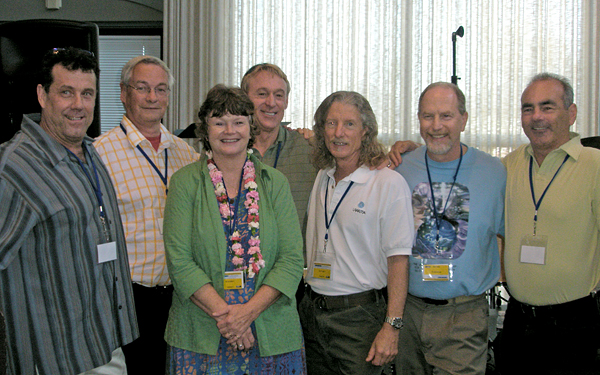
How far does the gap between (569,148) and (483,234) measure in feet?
2.08

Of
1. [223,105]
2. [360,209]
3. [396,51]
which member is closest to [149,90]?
[223,105]

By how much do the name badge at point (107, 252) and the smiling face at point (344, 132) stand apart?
1.06 meters

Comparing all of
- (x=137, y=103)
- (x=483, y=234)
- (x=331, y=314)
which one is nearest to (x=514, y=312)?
(x=483, y=234)

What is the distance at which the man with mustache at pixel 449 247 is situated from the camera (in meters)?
2.23

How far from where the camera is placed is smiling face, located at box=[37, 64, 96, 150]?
1.93 m

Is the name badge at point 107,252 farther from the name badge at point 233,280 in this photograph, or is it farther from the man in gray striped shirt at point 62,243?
the name badge at point 233,280

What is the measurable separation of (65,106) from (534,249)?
7.20 ft

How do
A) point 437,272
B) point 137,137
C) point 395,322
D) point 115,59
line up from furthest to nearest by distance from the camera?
point 115,59 < point 137,137 < point 437,272 < point 395,322

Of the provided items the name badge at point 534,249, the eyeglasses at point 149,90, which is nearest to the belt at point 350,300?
the name badge at point 534,249

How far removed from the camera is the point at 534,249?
2312mm

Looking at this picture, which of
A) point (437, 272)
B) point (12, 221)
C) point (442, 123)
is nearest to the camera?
point (12, 221)

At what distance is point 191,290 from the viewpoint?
72.6 inches

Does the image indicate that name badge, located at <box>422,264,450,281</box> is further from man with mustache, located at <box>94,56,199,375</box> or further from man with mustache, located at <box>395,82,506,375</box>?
man with mustache, located at <box>94,56,199,375</box>

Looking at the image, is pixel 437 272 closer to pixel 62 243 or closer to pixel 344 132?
pixel 344 132
